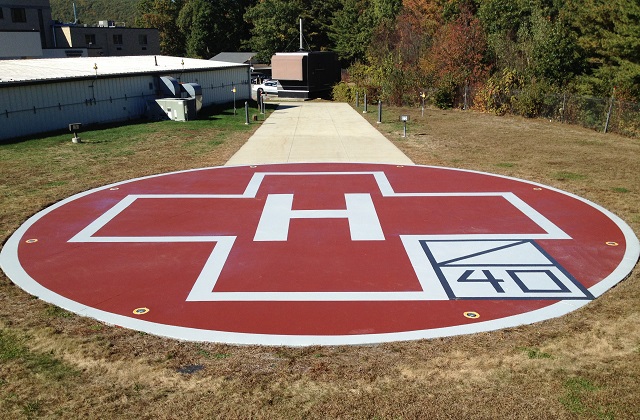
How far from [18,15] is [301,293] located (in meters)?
63.1

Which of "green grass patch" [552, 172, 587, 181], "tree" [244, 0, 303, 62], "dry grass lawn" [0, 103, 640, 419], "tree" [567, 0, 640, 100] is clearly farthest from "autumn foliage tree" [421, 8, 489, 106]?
"tree" [244, 0, 303, 62]

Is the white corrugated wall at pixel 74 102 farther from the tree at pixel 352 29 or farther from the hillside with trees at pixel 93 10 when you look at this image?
the hillside with trees at pixel 93 10

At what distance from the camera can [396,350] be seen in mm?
7359

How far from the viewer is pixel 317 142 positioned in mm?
23859

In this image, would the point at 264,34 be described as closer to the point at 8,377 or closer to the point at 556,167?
the point at 556,167

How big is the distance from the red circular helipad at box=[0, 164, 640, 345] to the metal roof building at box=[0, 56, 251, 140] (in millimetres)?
11654

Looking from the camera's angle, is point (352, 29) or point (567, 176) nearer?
point (567, 176)

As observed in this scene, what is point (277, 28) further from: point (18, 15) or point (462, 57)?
point (462, 57)

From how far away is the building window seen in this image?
191 feet

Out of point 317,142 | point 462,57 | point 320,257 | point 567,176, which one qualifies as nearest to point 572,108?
point 462,57

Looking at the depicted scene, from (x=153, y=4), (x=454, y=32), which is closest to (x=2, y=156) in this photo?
(x=454, y=32)

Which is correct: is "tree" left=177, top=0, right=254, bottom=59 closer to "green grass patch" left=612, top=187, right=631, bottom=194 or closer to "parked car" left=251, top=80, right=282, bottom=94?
"parked car" left=251, top=80, right=282, bottom=94

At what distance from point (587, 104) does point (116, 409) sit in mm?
27520

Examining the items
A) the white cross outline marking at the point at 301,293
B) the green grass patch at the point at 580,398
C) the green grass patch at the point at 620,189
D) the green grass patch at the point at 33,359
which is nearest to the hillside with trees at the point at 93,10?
the white cross outline marking at the point at 301,293
